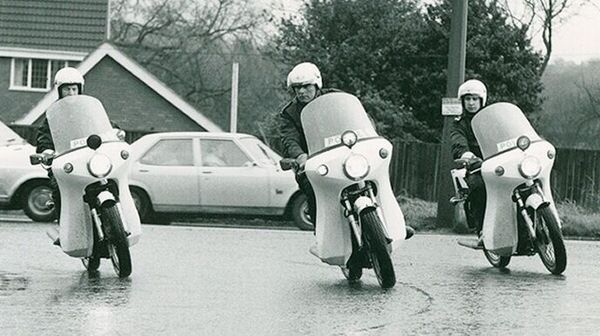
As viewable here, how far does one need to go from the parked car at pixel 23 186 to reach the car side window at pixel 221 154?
2.43m

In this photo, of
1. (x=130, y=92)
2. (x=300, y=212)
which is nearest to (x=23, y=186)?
(x=300, y=212)

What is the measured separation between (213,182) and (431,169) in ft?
41.8

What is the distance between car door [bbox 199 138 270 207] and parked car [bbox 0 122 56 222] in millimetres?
2357

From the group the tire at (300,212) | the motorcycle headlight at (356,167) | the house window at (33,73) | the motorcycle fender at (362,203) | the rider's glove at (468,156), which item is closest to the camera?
the motorcycle fender at (362,203)

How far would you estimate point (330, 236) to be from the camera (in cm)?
1041

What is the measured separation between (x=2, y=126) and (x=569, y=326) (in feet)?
44.3

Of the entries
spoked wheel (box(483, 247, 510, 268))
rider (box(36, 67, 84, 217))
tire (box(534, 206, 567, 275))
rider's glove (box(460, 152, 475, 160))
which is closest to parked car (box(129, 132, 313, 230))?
spoked wheel (box(483, 247, 510, 268))

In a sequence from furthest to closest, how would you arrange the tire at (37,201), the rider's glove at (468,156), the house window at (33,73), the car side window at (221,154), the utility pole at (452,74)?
the house window at (33,73), the car side window at (221,154), the utility pole at (452,74), the tire at (37,201), the rider's glove at (468,156)

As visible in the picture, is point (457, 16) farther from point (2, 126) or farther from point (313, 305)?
point (313, 305)

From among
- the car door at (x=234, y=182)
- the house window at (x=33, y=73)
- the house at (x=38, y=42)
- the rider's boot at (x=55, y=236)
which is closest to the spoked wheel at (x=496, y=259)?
the rider's boot at (x=55, y=236)

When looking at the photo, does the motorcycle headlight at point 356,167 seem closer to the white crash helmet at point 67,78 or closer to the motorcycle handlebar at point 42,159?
the motorcycle handlebar at point 42,159

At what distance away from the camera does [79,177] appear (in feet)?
34.9

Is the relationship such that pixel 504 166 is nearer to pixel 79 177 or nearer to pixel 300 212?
pixel 79 177

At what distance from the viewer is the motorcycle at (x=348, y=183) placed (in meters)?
10.1
